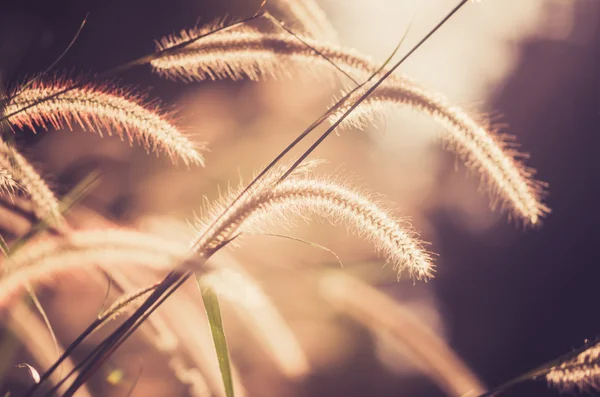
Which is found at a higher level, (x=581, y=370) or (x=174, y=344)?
(x=174, y=344)

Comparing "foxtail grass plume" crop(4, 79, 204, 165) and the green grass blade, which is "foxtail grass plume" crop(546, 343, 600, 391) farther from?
"foxtail grass plume" crop(4, 79, 204, 165)

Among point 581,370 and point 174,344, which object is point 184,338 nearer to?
point 174,344

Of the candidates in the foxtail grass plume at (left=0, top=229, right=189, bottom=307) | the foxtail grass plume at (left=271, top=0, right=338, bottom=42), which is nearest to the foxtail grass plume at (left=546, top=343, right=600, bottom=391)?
the foxtail grass plume at (left=0, top=229, right=189, bottom=307)

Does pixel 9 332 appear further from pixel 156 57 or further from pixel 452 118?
pixel 452 118

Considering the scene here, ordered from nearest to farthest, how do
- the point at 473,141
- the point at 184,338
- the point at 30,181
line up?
the point at 30,181 < the point at 473,141 < the point at 184,338

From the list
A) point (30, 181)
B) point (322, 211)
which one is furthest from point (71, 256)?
point (322, 211)

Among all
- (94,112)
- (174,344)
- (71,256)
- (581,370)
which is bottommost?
(581,370)
